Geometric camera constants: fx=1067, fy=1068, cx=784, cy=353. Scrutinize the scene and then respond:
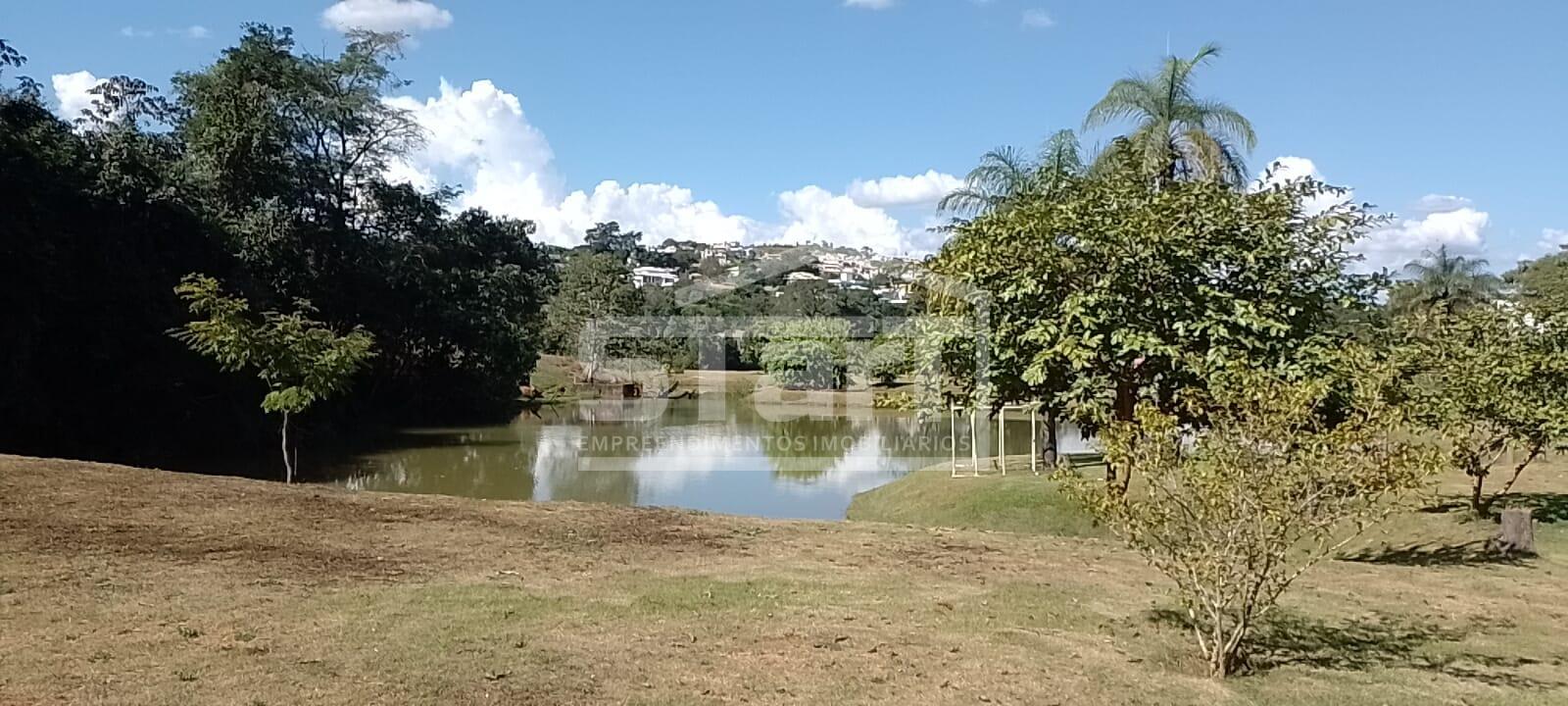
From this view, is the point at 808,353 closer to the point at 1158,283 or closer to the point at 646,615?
the point at 1158,283

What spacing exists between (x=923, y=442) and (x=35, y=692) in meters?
27.5

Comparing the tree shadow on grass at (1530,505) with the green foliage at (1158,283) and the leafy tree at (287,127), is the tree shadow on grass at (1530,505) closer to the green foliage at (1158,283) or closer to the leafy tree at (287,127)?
the green foliage at (1158,283)

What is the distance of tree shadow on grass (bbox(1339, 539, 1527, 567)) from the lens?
10.4 m

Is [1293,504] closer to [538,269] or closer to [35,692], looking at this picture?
[35,692]

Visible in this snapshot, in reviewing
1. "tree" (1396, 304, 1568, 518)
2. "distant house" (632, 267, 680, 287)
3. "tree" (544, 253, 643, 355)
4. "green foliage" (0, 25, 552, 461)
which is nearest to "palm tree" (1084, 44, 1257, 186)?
"tree" (1396, 304, 1568, 518)

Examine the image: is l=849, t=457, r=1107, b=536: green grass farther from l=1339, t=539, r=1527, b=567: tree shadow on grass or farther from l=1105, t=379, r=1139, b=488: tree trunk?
l=1339, t=539, r=1527, b=567: tree shadow on grass

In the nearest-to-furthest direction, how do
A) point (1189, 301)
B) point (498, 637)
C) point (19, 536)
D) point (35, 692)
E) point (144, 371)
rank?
point (35, 692) < point (498, 637) < point (19, 536) < point (1189, 301) < point (144, 371)

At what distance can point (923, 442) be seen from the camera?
31.3 meters

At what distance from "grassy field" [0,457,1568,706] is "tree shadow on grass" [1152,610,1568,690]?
0.08 ft

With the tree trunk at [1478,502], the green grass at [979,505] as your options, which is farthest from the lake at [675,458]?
the tree trunk at [1478,502]

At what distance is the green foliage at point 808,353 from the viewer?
1745 inches

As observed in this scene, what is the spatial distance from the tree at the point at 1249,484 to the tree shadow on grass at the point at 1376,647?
0.94 metres

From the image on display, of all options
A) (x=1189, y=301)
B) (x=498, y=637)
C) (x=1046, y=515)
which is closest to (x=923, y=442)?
(x=1046, y=515)

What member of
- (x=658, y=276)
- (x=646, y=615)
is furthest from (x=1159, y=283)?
(x=658, y=276)
